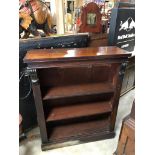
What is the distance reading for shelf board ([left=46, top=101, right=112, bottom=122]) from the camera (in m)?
1.60

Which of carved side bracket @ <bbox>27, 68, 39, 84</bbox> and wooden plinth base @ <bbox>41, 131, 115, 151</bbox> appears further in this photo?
wooden plinth base @ <bbox>41, 131, 115, 151</bbox>

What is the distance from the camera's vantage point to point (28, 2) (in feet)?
5.03

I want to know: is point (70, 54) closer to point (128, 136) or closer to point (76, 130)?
point (128, 136)

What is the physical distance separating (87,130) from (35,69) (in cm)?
96

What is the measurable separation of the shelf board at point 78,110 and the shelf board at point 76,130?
0.22 metres

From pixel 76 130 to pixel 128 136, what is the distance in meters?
0.72

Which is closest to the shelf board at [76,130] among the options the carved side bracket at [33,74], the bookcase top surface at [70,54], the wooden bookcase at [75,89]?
the wooden bookcase at [75,89]

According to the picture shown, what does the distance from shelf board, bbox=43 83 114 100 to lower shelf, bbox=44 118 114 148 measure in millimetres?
513

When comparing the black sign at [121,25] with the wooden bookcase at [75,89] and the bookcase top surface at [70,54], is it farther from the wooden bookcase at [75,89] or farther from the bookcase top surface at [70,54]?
the bookcase top surface at [70,54]

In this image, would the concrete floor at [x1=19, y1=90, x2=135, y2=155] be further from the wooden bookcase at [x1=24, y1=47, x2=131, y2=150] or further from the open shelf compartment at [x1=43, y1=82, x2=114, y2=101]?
the open shelf compartment at [x1=43, y1=82, x2=114, y2=101]

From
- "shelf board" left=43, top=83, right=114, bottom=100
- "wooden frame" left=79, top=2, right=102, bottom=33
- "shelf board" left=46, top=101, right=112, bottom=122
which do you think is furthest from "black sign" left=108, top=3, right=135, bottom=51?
"shelf board" left=46, top=101, right=112, bottom=122

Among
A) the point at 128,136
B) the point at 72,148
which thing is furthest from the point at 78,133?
the point at 128,136
